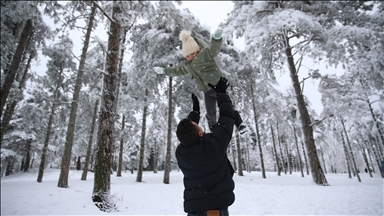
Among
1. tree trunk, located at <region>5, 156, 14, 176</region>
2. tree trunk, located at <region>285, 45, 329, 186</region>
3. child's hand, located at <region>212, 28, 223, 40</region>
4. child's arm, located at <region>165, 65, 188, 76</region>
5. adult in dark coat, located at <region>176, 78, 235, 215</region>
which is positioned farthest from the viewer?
tree trunk, located at <region>5, 156, 14, 176</region>

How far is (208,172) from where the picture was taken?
1.68 metres

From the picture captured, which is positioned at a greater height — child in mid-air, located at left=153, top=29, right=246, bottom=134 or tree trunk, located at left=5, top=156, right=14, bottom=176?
child in mid-air, located at left=153, top=29, right=246, bottom=134

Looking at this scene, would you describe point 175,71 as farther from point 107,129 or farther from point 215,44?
point 107,129

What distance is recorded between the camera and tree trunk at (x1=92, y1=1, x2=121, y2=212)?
4.88 metres

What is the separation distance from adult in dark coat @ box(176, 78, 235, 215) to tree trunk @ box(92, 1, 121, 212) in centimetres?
415

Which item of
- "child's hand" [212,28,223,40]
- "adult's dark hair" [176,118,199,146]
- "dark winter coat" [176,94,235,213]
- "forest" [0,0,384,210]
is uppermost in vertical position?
"forest" [0,0,384,210]

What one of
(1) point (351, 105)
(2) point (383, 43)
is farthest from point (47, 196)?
(1) point (351, 105)

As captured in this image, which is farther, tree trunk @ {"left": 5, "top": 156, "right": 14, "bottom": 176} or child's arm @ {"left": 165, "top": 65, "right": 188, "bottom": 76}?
tree trunk @ {"left": 5, "top": 156, "right": 14, "bottom": 176}

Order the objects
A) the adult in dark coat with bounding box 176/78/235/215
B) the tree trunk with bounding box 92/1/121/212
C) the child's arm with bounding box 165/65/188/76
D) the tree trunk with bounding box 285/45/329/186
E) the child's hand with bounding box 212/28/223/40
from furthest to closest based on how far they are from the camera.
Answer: the tree trunk with bounding box 285/45/329/186 → the tree trunk with bounding box 92/1/121/212 → the child's arm with bounding box 165/65/188/76 → the child's hand with bounding box 212/28/223/40 → the adult in dark coat with bounding box 176/78/235/215

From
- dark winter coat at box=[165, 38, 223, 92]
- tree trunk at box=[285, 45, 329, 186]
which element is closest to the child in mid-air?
dark winter coat at box=[165, 38, 223, 92]

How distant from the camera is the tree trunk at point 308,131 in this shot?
8.20m

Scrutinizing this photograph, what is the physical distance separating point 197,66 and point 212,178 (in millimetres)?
1873

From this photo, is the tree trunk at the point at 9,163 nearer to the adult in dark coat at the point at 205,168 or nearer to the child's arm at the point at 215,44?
the child's arm at the point at 215,44

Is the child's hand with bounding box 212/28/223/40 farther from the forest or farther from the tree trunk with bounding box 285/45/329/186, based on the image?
the tree trunk with bounding box 285/45/329/186
